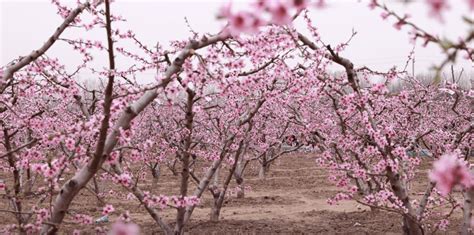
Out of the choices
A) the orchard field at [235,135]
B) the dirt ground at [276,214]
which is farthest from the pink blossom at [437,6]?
the dirt ground at [276,214]

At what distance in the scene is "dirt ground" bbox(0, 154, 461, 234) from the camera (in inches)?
368

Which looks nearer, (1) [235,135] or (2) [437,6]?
(2) [437,6]

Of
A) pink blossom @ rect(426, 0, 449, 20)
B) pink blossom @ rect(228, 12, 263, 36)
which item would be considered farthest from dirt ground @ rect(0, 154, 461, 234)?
pink blossom @ rect(426, 0, 449, 20)

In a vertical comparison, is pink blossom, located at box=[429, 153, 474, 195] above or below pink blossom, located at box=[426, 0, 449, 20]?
below

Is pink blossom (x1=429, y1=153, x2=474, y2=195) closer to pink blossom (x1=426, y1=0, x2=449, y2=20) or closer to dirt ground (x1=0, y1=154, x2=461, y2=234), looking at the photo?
pink blossom (x1=426, y1=0, x2=449, y2=20)

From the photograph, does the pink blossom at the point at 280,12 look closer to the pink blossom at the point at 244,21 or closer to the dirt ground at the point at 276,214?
the pink blossom at the point at 244,21

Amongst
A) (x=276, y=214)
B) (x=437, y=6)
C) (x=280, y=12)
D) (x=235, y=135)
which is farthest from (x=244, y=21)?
(x=276, y=214)

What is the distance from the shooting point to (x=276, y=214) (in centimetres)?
1139

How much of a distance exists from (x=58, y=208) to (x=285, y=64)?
4.05 m

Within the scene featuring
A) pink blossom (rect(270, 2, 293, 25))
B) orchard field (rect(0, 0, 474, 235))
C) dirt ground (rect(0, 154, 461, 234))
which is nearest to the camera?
pink blossom (rect(270, 2, 293, 25))

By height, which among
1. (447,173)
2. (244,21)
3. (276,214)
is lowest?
(276,214)

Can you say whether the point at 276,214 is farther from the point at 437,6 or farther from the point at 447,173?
the point at 437,6

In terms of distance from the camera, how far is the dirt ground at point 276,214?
934 centimetres

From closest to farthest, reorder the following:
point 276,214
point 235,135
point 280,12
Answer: point 280,12, point 235,135, point 276,214
